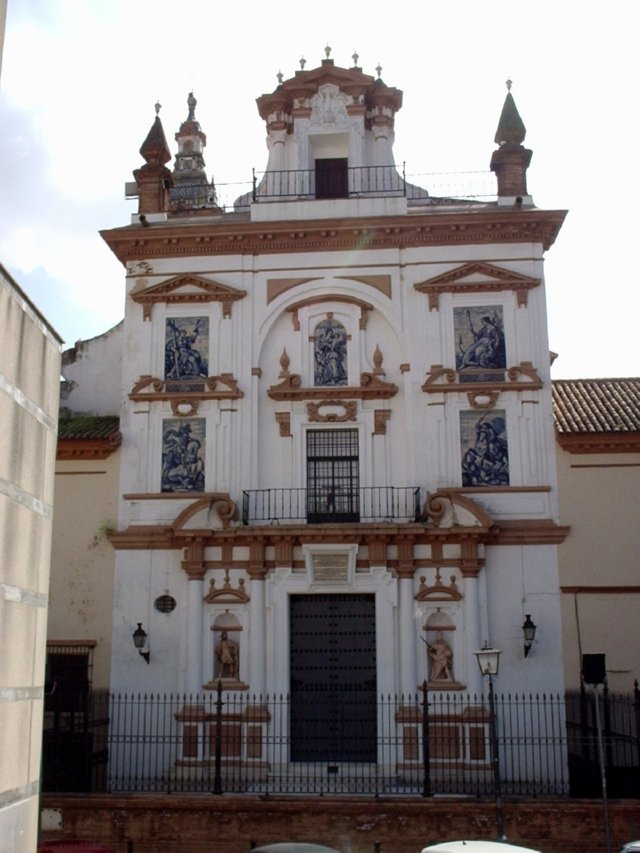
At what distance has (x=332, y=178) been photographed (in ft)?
75.5

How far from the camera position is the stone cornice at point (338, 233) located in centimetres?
2127

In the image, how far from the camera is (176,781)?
18.7 m

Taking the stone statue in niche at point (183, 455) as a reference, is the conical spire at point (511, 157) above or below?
above

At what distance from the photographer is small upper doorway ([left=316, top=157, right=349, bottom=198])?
22875mm

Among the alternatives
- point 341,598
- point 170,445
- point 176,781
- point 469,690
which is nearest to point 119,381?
point 170,445

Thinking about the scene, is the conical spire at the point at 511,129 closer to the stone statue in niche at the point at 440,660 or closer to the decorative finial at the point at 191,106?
the stone statue in niche at the point at 440,660

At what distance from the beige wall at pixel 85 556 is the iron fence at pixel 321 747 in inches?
62.6

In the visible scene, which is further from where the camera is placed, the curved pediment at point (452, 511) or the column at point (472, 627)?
the curved pediment at point (452, 511)

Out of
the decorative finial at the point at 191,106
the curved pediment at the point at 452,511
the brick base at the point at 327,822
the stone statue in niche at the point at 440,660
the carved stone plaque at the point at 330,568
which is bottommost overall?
the brick base at the point at 327,822

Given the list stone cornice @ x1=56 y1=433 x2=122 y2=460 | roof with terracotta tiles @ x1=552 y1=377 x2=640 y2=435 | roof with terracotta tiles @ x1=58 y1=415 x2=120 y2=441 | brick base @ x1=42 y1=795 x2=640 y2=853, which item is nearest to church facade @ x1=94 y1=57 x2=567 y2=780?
stone cornice @ x1=56 y1=433 x2=122 y2=460

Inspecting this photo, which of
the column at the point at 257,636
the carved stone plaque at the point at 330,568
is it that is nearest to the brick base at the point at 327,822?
the column at the point at 257,636

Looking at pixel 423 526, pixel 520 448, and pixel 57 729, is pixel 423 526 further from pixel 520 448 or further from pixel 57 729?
pixel 57 729

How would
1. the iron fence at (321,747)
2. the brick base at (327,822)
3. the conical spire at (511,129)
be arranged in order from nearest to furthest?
the brick base at (327,822), the iron fence at (321,747), the conical spire at (511,129)

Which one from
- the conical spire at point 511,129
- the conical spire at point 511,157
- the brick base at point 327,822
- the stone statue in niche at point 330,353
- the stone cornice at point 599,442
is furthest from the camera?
the conical spire at point 511,129
